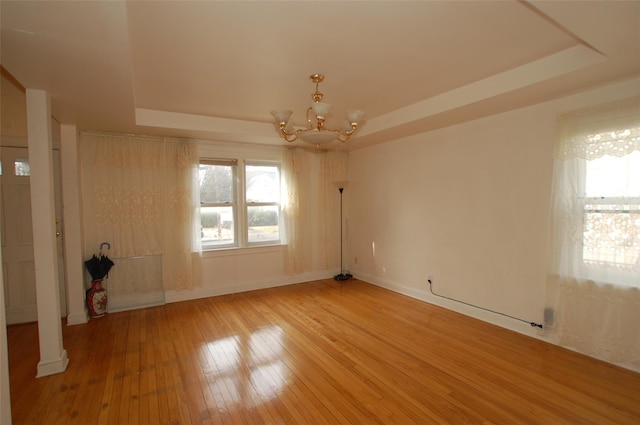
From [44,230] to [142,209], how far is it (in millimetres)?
1751

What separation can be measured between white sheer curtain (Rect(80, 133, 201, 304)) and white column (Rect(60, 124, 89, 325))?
0.98ft

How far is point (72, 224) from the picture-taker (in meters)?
3.73

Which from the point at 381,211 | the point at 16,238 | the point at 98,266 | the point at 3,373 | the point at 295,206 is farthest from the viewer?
the point at 295,206

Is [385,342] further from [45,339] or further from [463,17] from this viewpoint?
[45,339]

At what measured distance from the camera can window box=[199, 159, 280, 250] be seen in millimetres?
4875

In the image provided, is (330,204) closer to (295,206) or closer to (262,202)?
(295,206)

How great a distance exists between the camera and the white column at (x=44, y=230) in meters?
2.54

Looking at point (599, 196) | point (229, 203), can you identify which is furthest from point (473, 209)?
point (229, 203)

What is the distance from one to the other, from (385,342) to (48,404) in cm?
285

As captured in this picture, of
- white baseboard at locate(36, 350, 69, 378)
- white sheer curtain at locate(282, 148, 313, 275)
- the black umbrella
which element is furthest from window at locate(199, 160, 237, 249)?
white baseboard at locate(36, 350, 69, 378)

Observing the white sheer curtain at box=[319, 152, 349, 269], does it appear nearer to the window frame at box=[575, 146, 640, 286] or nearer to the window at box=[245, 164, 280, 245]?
the window at box=[245, 164, 280, 245]

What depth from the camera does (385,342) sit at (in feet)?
10.4

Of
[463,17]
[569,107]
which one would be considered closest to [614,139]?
[569,107]

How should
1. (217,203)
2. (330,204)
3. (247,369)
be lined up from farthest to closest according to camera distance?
(330,204), (217,203), (247,369)
